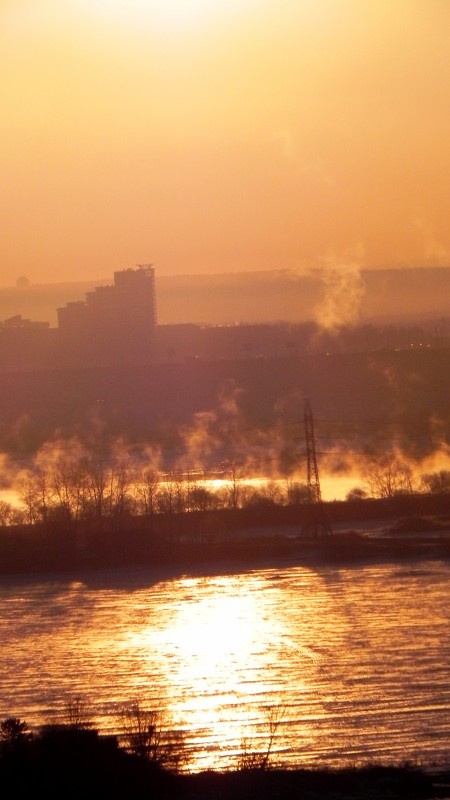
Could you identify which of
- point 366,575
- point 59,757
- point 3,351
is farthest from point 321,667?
point 3,351

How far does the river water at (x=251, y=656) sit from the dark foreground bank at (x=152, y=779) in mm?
255

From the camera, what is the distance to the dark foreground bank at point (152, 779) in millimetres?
4719

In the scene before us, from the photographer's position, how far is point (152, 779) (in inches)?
191

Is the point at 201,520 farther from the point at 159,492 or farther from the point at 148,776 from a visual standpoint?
the point at 148,776

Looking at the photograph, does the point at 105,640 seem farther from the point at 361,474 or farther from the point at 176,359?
the point at 176,359

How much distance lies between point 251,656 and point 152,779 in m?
2.58

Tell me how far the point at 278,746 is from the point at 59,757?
1.13 m

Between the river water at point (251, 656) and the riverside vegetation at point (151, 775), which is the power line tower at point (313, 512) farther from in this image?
the riverside vegetation at point (151, 775)

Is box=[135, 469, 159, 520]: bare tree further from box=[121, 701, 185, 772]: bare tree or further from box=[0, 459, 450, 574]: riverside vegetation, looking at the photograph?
box=[121, 701, 185, 772]: bare tree

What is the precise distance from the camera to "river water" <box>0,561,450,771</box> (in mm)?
5723

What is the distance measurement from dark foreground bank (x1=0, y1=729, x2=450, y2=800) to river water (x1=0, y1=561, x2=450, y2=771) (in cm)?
25

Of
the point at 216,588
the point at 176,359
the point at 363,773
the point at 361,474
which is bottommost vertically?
the point at 363,773

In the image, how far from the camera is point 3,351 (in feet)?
147

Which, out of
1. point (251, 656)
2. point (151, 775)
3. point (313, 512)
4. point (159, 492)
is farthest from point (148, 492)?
point (151, 775)
